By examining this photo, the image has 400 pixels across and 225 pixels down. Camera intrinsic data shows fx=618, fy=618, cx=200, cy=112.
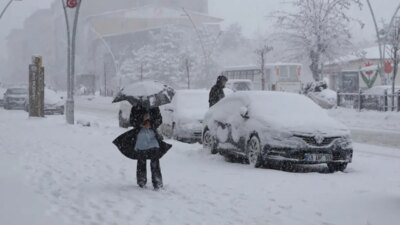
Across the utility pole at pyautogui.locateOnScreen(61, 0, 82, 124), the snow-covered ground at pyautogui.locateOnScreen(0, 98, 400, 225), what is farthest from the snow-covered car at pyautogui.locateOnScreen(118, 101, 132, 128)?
the snow-covered ground at pyautogui.locateOnScreen(0, 98, 400, 225)

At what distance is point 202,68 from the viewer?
71.8 m

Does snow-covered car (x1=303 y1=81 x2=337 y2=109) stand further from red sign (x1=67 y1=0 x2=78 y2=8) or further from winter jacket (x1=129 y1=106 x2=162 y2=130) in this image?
winter jacket (x1=129 y1=106 x2=162 y2=130)

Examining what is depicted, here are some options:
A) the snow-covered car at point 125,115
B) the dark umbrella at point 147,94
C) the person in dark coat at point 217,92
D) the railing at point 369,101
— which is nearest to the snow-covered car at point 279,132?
the person in dark coat at point 217,92

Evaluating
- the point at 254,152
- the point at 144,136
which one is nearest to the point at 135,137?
the point at 144,136

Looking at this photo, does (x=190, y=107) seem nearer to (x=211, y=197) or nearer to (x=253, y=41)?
A: (x=211, y=197)

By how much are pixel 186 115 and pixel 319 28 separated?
32.9 m

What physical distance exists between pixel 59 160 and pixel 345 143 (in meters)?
5.38

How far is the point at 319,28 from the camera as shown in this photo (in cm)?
4762

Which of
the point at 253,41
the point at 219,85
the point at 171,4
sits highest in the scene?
the point at 171,4

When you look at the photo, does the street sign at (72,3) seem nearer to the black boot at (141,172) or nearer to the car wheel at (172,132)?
the car wheel at (172,132)

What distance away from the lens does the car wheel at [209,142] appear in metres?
13.0

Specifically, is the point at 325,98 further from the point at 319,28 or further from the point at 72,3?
the point at 72,3

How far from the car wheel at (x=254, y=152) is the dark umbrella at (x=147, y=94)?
266cm

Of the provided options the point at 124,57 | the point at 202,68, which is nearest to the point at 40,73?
the point at 202,68
